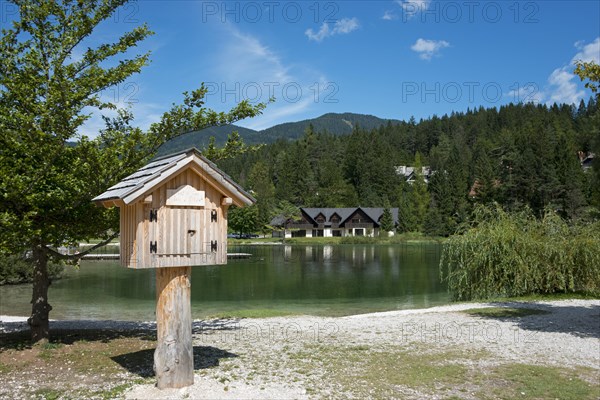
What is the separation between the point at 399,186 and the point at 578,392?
106 m

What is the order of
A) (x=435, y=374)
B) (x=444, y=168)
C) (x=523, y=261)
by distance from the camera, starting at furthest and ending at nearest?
1. (x=444, y=168)
2. (x=523, y=261)
3. (x=435, y=374)

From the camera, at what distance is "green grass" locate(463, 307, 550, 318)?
16.1 metres

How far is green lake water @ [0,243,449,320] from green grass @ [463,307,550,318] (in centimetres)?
526

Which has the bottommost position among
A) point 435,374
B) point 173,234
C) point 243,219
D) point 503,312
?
point 503,312

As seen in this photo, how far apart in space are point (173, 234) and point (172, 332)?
61.0 inches

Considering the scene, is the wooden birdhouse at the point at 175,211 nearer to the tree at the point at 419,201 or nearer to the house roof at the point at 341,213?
the tree at the point at 419,201

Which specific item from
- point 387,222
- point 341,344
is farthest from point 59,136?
point 387,222

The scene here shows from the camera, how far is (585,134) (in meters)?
13.0

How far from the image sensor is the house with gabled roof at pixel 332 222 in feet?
313

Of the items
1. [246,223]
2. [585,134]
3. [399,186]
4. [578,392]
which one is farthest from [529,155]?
[578,392]

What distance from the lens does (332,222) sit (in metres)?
97.1

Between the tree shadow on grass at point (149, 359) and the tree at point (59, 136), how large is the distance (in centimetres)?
224

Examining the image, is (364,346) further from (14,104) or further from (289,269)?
(289,269)

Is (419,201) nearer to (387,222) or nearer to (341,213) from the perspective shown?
(387,222)
